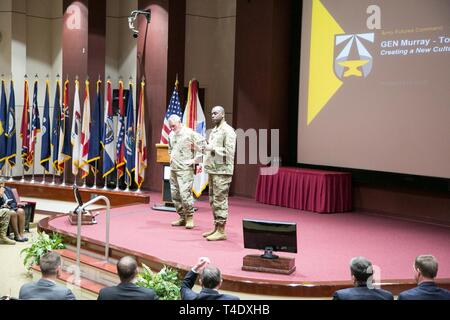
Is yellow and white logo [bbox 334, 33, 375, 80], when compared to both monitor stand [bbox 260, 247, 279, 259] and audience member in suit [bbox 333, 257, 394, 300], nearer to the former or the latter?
monitor stand [bbox 260, 247, 279, 259]

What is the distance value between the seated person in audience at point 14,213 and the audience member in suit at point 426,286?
228 inches

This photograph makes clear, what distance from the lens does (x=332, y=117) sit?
9258 mm

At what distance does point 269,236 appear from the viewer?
17.9ft

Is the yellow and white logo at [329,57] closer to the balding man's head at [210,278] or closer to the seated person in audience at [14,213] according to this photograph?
the seated person in audience at [14,213]

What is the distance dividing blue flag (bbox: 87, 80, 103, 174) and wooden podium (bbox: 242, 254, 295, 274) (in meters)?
5.39

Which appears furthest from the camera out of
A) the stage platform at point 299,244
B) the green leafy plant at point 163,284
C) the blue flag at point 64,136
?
the blue flag at point 64,136

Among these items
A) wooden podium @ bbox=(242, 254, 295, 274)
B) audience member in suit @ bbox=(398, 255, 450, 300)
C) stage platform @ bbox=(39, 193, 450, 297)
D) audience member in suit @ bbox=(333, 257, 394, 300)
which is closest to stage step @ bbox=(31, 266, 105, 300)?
stage platform @ bbox=(39, 193, 450, 297)

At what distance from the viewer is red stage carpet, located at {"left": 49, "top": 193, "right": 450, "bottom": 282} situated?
18.9 ft

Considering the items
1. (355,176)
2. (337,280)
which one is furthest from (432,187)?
(337,280)

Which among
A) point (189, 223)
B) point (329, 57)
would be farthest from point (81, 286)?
point (329, 57)

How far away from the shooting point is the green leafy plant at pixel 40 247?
6456 millimetres

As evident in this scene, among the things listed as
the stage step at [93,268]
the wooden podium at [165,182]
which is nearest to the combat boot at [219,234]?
the stage step at [93,268]
